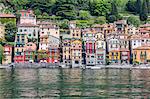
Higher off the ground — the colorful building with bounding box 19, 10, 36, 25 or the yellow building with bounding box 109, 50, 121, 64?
the colorful building with bounding box 19, 10, 36, 25

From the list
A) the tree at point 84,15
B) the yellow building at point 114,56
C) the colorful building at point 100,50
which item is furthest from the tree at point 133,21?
the yellow building at point 114,56

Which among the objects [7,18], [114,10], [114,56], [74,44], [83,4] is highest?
[83,4]

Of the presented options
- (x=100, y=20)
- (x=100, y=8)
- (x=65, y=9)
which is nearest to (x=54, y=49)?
(x=65, y=9)

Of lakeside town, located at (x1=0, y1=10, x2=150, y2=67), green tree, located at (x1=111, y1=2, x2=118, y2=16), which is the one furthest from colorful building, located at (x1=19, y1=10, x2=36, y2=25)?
green tree, located at (x1=111, y1=2, x2=118, y2=16)

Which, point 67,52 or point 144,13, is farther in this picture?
point 144,13

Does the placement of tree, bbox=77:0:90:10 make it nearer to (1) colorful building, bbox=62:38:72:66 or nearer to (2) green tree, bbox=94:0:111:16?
(2) green tree, bbox=94:0:111:16

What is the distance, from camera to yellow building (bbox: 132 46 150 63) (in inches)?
2795

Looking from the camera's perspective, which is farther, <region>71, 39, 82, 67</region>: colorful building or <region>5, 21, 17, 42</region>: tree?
<region>5, 21, 17, 42</region>: tree

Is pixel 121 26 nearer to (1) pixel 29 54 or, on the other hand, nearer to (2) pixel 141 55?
(2) pixel 141 55

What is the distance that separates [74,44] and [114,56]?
4830 millimetres

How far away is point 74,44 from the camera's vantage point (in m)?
71.8

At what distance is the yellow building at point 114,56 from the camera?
71.2m

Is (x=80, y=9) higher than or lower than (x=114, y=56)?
higher

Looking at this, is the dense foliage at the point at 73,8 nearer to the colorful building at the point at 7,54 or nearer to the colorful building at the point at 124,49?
the colorful building at the point at 124,49
